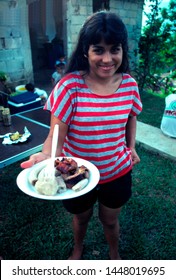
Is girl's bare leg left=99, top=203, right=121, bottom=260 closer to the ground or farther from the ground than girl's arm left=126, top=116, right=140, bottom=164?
closer to the ground

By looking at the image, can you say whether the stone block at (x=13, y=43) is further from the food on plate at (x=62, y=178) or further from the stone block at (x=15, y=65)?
the food on plate at (x=62, y=178)

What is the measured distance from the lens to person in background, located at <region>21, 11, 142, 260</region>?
4.35 feet

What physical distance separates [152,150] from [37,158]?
130 inches

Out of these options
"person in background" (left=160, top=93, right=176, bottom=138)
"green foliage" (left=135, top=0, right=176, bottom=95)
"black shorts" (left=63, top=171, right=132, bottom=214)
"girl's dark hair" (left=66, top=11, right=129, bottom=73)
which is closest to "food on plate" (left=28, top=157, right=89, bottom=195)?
"black shorts" (left=63, top=171, right=132, bottom=214)

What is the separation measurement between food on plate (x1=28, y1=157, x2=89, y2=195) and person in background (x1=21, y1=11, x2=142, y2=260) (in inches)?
3.2

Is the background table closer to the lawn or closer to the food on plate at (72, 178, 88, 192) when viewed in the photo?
the lawn

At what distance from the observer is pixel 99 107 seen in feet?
4.51

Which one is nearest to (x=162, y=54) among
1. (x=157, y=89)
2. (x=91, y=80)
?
(x=157, y=89)

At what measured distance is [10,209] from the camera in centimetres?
294

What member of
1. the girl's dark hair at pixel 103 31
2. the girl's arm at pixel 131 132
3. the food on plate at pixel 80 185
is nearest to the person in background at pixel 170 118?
the girl's arm at pixel 131 132

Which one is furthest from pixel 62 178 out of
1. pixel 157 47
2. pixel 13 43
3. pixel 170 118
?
pixel 157 47

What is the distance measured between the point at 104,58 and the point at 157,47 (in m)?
7.49

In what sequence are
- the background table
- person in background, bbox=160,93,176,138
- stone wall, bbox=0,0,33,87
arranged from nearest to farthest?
the background table < person in background, bbox=160,93,176,138 < stone wall, bbox=0,0,33,87

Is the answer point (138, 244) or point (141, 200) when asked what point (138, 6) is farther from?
point (138, 244)
